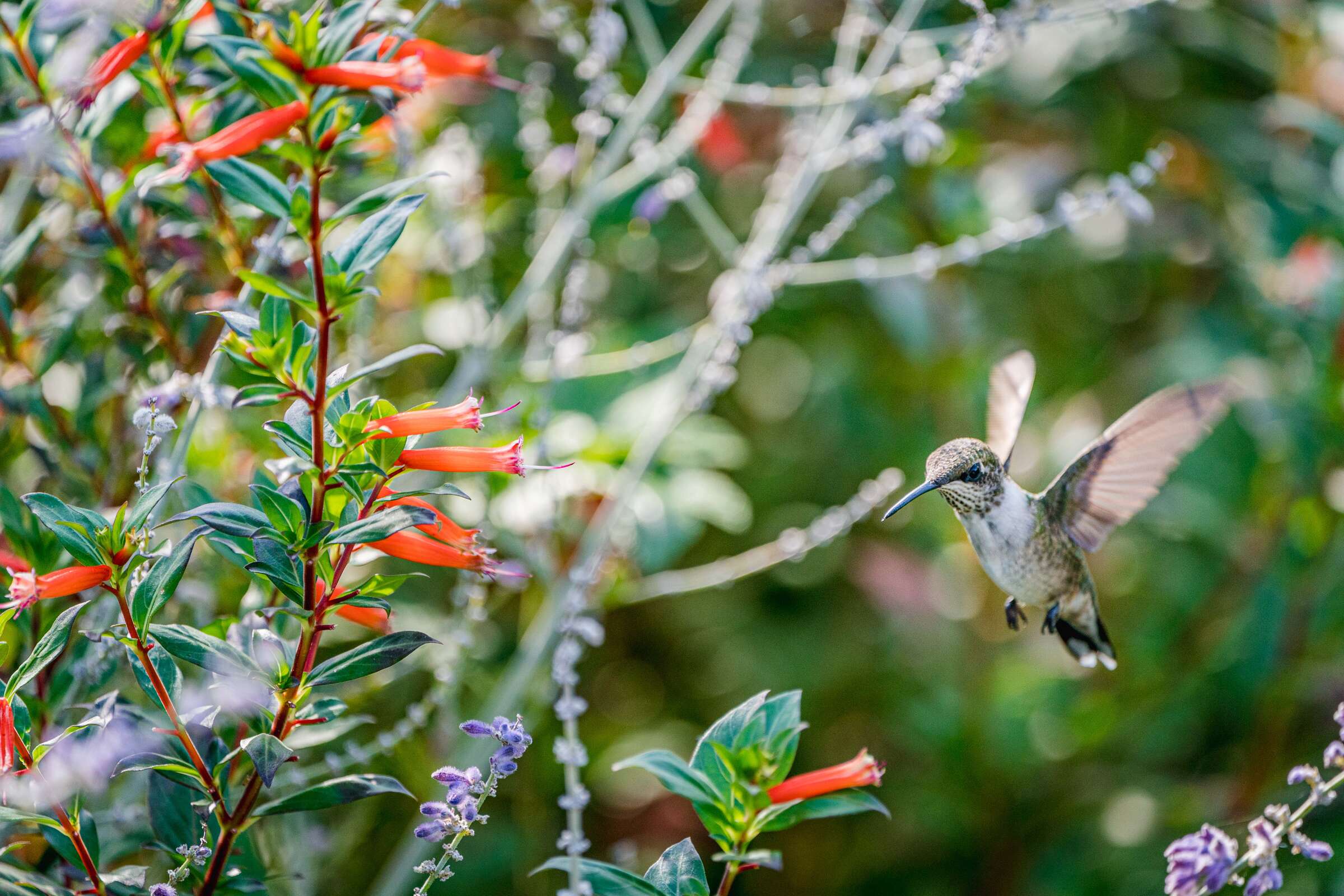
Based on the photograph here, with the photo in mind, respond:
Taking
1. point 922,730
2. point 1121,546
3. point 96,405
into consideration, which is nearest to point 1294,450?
point 1121,546

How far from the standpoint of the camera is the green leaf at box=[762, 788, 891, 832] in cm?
54

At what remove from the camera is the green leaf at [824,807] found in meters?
0.54

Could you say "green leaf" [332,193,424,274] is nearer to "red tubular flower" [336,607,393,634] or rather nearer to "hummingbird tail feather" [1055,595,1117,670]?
"red tubular flower" [336,607,393,634]

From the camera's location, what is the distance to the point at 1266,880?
508 millimetres

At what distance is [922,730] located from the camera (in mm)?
1526

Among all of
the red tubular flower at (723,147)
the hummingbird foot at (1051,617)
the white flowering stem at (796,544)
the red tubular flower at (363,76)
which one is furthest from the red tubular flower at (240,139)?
the red tubular flower at (723,147)

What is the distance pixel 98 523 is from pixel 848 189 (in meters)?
1.46

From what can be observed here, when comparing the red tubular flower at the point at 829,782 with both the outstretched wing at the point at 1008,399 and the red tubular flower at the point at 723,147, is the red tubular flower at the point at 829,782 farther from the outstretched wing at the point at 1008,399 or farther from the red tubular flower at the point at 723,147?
the red tubular flower at the point at 723,147

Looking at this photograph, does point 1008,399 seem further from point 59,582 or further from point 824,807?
point 59,582

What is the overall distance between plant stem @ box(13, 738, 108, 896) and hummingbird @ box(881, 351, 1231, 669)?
43cm

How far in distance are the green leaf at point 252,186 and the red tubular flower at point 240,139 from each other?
0.8 inches

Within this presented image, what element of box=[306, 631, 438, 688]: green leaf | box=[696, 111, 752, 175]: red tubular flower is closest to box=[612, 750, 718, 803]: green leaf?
box=[306, 631, 438, 688]: green leaf

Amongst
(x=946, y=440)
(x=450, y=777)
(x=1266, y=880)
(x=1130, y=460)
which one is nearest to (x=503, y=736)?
(x=450, y=777)

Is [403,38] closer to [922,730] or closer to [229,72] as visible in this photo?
[229,72]
